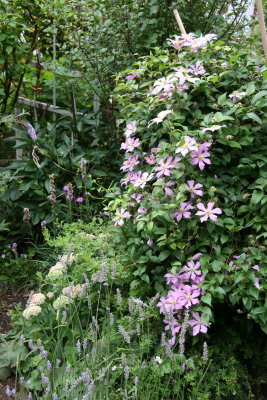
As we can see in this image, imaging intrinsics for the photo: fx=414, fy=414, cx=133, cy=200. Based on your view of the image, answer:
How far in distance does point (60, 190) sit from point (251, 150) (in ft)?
6.14

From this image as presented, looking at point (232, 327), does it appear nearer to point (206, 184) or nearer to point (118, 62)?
point (206, 184)

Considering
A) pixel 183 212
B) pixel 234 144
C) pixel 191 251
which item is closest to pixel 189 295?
pixel 191 251

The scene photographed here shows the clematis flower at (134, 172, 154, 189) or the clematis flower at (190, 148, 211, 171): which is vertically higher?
the clematis flower at (190, 148, 211, 171)

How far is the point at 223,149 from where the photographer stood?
201cm

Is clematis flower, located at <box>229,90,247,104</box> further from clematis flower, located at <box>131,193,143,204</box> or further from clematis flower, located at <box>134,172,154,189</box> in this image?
clematis flower, located at <box>131,193,143,204</box>

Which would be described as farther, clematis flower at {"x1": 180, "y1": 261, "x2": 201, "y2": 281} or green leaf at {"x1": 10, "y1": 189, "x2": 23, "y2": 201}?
green leaf at {"x1": 10, "y1": 189, "x2": 23, "y2": 201}

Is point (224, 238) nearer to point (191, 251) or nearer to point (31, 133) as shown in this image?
point (191, 251)

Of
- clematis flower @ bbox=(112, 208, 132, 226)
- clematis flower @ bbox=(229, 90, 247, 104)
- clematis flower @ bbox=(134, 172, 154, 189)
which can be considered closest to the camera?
clematis flower @ bbox=(229, 90, 247, 104)

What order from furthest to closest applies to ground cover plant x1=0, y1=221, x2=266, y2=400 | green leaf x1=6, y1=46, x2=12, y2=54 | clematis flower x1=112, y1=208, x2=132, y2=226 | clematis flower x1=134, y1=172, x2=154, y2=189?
green leaf x1=6, y1=46, x2=12, y2=54
clematis flower x1=112, y1=208, x2=132, y2=226
clematis flower x1=134, y1=172, x2=154, y2=189
ground cover plant x1=0, y1=221, x2=266, y2=400

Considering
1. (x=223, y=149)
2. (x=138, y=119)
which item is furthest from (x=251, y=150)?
(x=138, y=119)

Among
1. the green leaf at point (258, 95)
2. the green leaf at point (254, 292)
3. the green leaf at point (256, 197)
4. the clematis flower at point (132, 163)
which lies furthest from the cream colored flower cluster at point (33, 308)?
the green leaf at point (258, 95)

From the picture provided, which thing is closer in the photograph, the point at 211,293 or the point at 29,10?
the point at 211,293

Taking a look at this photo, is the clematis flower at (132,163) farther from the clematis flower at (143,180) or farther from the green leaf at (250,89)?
the green leaf at (250,89)

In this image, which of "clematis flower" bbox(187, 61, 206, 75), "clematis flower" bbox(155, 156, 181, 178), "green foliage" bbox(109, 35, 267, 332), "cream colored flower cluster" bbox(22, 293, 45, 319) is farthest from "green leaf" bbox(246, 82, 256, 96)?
"cream colored flower cluster" bbox(22, 293, 45, 319)
